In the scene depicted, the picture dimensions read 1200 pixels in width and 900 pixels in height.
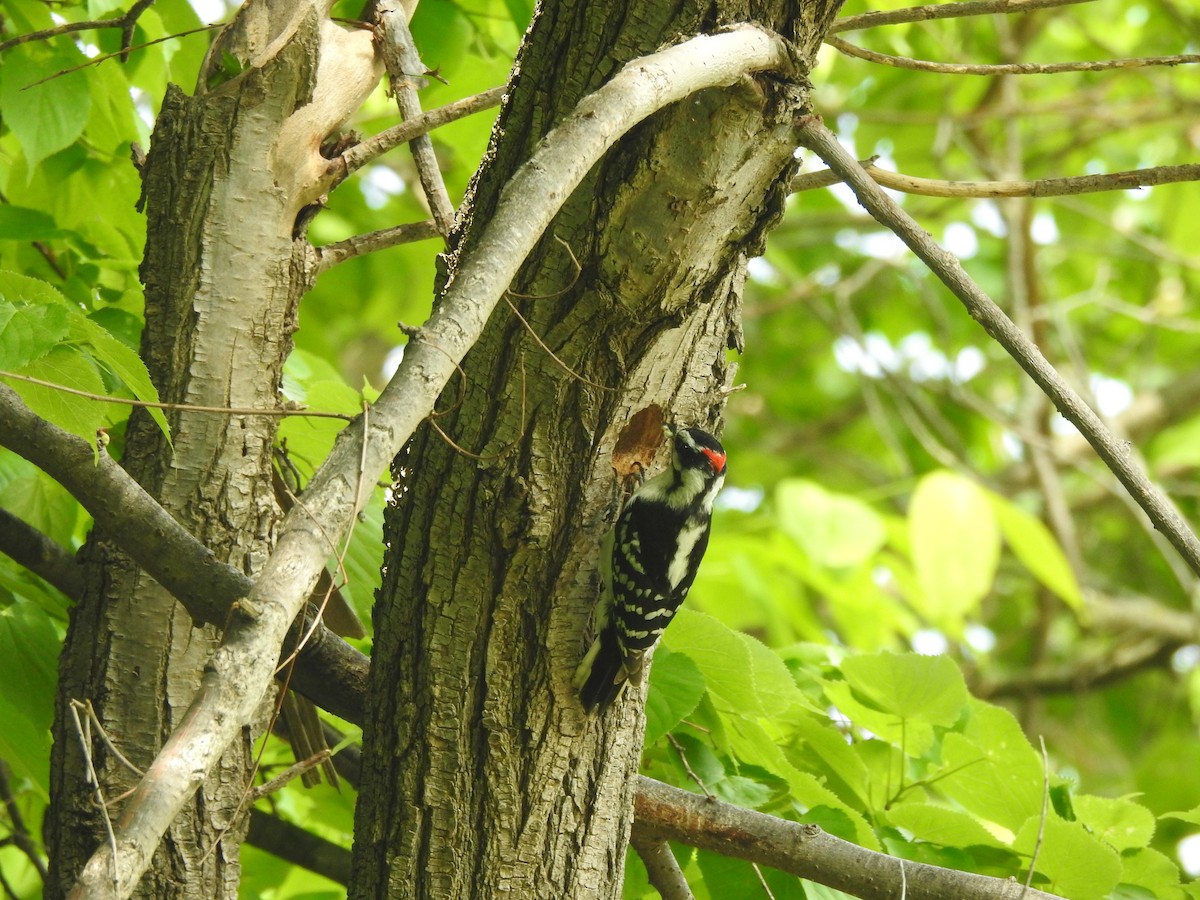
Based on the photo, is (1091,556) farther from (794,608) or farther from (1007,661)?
(794,608)

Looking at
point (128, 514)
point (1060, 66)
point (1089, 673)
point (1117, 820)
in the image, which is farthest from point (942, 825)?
point (1089, 673)

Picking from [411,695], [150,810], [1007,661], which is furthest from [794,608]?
[1007,661]

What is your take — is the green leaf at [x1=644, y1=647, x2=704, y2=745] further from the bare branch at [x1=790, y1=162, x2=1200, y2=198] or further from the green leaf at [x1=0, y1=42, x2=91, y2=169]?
the green leaf at [x1=0, y1=42, x2=91, y2=169]

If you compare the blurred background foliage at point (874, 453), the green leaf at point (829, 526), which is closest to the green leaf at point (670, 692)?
the blurred background foliage at point (874, 453)

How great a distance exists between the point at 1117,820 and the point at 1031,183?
1.59 m

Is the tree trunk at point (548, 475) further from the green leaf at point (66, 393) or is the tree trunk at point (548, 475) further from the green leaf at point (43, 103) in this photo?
the green leaf at point (43, 103)

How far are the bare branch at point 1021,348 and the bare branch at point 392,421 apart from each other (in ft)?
0.64

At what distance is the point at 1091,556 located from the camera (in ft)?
31.9

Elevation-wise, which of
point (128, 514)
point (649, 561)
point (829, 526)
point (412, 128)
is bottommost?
point (128, 514)

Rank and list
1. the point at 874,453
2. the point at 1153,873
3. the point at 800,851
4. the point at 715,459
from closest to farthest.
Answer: the point at 800,851, the point at 1153,873, the point at 715,459, the point at 874,453

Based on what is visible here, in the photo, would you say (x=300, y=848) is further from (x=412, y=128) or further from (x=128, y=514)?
(x=412, y=128)

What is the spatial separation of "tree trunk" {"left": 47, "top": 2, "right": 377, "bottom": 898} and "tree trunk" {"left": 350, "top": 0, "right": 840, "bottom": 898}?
0.30 meters

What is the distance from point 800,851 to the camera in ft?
6.70

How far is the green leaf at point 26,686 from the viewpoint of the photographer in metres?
2.13
